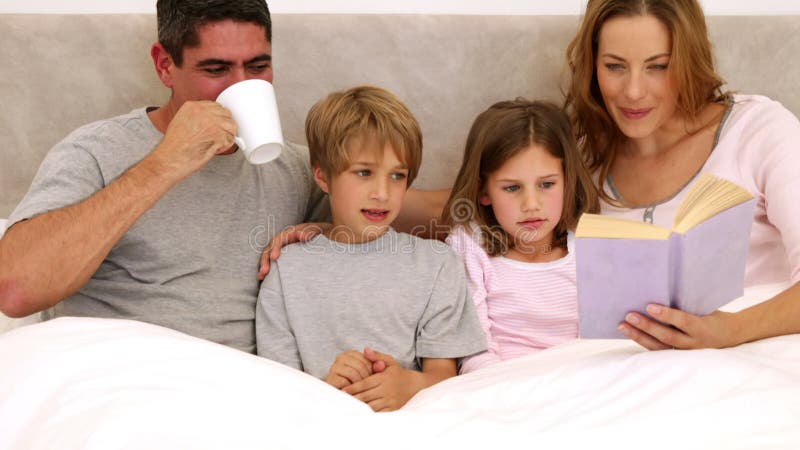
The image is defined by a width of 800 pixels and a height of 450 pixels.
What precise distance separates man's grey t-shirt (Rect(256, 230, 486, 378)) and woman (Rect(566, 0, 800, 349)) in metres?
0.48

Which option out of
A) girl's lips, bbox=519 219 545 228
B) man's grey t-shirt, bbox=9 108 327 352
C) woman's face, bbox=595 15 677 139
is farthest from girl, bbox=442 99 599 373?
man's grey t-shirt, bbox=9 108 327 352

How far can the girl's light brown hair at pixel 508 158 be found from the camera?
179 cm

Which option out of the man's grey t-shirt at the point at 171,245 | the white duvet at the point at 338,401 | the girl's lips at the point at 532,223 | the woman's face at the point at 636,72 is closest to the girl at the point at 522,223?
the girl's lips at the point at 532,223

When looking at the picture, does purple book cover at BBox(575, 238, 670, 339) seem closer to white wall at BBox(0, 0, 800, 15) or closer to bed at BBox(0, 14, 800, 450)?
bed at BBox(0, 14, 800, 450)

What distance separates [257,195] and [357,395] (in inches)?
20.3

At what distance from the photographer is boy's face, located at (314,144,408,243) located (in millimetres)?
1669

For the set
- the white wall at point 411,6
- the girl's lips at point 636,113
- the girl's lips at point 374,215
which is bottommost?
the girl's lips at point 374,215

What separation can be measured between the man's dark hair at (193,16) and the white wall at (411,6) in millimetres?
432

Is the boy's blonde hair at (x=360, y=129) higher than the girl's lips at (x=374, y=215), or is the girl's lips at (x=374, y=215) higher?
the boy's blonde hair at (x=360, y=129)

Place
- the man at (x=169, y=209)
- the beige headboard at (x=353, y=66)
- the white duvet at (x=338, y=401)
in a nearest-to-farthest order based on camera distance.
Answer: the white duvet at (x=338, y=401)
the man at (x=169, y=209)
the beige headboard at (x=353, y=66)

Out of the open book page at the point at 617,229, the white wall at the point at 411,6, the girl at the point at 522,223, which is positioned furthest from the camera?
the white wall at the point at 411,6

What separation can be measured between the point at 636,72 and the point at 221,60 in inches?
33.3

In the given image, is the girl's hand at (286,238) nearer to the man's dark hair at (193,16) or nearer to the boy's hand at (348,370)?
the boy's hand at (348,370)

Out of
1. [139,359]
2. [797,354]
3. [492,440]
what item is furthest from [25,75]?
[797,354]
